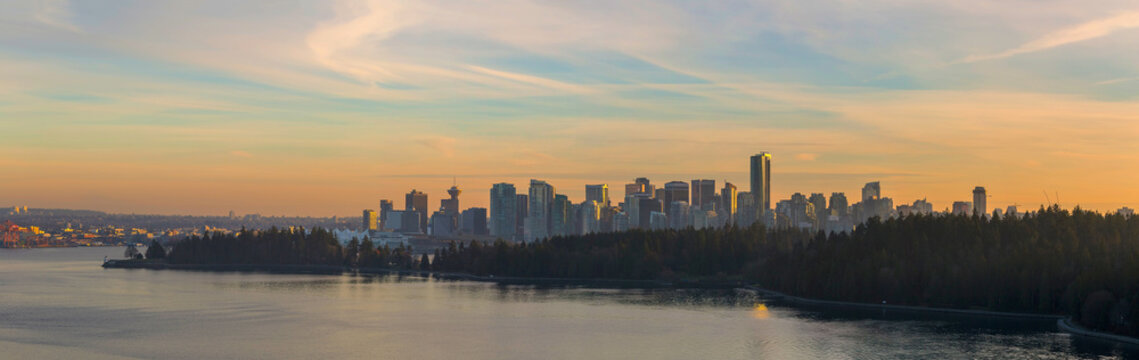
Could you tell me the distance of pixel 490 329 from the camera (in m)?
114

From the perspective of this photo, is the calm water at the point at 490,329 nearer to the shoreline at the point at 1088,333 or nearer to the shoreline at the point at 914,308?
the shoreline at the point at 1088,333

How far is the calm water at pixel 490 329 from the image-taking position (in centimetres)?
9394

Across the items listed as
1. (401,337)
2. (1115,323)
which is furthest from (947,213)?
(401,337)

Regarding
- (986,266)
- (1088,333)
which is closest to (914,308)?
(986,266)

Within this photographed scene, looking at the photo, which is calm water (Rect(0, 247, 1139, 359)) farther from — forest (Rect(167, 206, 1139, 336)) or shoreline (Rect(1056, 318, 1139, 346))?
forest (Rect(167, 206, 1139, 336))

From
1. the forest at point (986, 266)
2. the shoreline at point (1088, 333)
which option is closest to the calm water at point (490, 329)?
the shoreline at point (1088, 333)

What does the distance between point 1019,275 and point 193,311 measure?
338ft

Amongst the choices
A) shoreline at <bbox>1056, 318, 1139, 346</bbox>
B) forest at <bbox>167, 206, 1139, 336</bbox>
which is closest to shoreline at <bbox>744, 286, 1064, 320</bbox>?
forest at <bbox>167, 206, 1139, 336</bbox>

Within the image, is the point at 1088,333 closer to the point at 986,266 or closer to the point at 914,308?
the point at 986,266

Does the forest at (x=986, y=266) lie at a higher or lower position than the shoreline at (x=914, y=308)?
higher

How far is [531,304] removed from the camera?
484ft

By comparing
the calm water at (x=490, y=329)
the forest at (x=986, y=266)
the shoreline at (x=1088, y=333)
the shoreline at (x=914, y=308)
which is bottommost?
the calm water at (x=490, y=329)

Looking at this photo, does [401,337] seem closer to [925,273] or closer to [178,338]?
[178,338]

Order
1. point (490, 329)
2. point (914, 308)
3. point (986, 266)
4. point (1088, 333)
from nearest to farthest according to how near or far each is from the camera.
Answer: point (1088, 333), point (490, 329), point (986, 266), point (914, 308)
